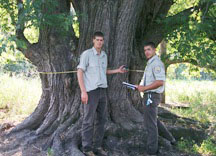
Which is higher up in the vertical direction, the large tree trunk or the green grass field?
the large tree trunk

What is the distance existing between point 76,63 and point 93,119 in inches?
55.4

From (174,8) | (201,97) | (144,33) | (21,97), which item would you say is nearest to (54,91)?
(144,33)

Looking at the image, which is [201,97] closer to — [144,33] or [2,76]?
[144,33]

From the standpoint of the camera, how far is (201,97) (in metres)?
11.6

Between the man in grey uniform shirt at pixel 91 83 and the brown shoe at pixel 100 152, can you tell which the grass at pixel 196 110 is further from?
the man in grey uniform shirt at pixel 91 83

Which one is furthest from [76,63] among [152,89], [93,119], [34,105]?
[34,105]

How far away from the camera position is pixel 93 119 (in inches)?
168

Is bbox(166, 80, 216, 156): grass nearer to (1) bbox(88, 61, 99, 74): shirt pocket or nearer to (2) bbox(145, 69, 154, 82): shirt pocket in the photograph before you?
(2) bbox(145, 69, 154, 82): shirt pocket

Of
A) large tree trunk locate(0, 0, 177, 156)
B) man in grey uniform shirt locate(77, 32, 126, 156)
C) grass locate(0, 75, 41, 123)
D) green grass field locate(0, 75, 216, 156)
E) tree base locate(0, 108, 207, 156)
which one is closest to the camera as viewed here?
man in grey uniform shirt locate(77, 32, 126, 156)

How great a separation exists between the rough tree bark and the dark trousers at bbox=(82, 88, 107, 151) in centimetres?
39

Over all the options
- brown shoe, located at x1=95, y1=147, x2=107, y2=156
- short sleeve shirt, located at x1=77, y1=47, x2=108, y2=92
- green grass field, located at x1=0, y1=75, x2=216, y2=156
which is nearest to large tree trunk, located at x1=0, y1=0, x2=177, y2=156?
brown shoe, located at x1=95, y1=147, x2=107, y2=156

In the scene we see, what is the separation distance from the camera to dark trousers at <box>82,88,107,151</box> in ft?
13.9

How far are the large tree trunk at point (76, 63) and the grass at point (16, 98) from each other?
1931mm

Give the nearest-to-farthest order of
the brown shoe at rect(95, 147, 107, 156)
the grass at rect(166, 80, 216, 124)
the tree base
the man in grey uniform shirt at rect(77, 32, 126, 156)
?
the man in grey uniform shirt at rect(77, 32, 126, 156) → the brown shoe at rect(95, 147, 107, 156) → the tree base → the grass at rect(166, 80, 216, 124)
